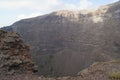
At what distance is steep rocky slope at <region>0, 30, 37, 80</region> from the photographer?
25.0 meters

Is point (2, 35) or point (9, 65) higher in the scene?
point (2, 35)

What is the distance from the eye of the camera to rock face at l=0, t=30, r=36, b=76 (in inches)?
988

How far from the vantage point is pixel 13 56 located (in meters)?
26.0

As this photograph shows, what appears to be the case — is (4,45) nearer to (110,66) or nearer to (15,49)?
(15,49)

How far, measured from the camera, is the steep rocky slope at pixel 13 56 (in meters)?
25.0

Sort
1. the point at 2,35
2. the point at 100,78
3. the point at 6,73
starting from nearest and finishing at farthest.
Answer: the point at 100,78 < the point at 6,73 < the point at 2,35

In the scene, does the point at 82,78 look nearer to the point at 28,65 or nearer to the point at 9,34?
the point at 28,65

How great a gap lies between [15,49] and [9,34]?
150 centimetres

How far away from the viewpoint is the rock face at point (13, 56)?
82.4ft

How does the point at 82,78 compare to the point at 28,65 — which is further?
the point at 28,65

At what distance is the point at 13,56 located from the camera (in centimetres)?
2603

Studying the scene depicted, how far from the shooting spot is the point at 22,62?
26.1 metres

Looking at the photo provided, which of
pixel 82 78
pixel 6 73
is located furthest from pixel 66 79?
pixel 6 73

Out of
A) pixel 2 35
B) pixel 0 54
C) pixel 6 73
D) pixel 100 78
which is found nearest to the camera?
pixel 100 78
